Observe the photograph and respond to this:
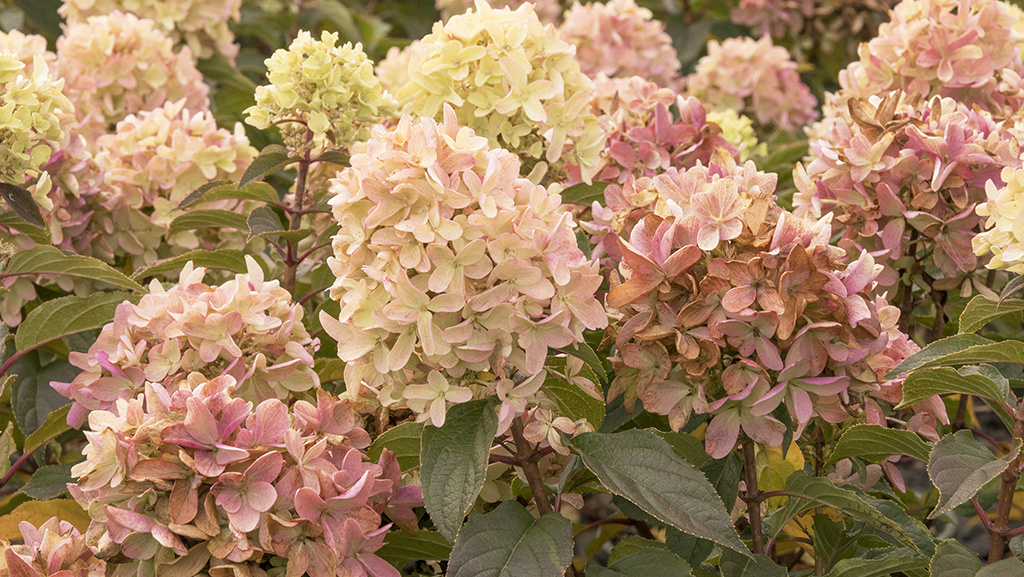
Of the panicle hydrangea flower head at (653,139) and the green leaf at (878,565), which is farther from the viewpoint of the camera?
the panicle hydrangea flower head at (653,139)

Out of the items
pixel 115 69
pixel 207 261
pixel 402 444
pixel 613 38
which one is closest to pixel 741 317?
pixel 402 444

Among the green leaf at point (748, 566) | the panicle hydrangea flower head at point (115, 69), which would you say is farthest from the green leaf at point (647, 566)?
the panicle hydrangea flower head at point (115, 69)

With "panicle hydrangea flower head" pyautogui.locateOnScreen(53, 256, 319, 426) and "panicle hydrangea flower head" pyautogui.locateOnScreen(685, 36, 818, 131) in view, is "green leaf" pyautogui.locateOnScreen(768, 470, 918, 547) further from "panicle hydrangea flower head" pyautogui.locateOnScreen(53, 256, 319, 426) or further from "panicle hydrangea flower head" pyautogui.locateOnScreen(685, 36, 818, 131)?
"panicle hydrangea flower head" pyautogui.locateOnScreen(685, 36, 818, 131)

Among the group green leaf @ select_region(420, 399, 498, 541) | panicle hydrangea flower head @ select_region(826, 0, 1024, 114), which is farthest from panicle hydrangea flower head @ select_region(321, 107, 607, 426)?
panicle hydrangea flower head @ select_region(826, 0, 1024, 114)

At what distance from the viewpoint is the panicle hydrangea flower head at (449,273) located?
3.48ft

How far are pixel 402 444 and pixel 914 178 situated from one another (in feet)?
3.10

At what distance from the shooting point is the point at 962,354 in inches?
43.6

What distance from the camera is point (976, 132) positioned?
150 centimetres

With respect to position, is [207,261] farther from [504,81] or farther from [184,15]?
Answer: [184,15]

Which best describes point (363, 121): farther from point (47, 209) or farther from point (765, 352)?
point (765, 352)

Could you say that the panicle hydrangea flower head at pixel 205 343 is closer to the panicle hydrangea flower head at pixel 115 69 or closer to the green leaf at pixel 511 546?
the green leaf at pixel 511 546

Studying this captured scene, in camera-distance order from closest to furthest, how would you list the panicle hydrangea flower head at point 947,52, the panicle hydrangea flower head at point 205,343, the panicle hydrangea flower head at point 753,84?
1. the panicle hydrangea flower head at point 205,343
2. the panicle hydrangea flower head at point 947,52
3. the panicle hydrangea flower head at point 753,84

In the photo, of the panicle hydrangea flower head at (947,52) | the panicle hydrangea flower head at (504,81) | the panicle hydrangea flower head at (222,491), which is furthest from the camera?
the panicle hydrangea flower head at (947,52)

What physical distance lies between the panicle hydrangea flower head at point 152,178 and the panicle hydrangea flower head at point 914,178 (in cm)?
121
